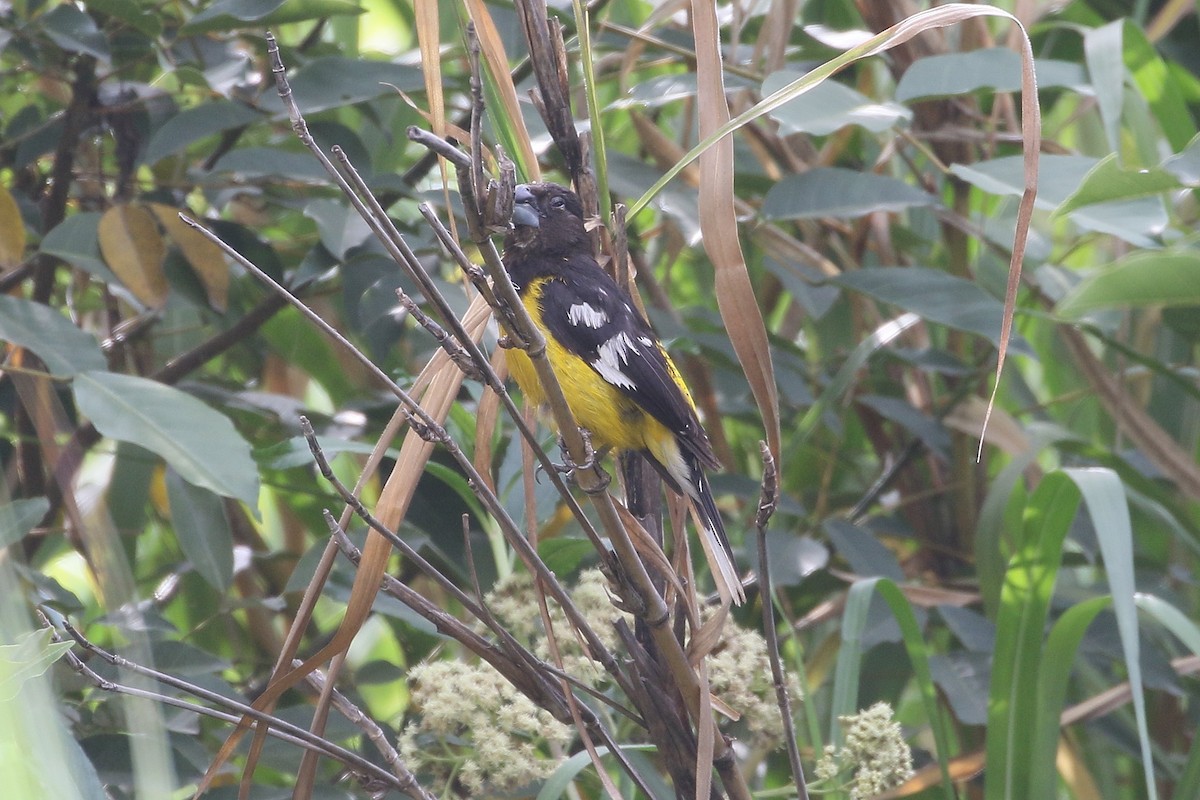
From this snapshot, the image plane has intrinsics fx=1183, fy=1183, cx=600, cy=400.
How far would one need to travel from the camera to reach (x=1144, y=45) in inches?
116

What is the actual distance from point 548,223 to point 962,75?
91 cm

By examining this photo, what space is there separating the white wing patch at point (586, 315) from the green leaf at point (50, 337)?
89 centimetres

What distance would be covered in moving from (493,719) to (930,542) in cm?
190

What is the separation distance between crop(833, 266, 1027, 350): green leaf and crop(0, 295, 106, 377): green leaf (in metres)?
1.56

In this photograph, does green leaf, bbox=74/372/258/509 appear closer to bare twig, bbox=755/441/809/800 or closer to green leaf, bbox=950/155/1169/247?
bare twig, bbox=755/441/809/800

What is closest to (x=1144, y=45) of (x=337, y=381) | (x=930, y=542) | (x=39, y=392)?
(x=930, y=542)

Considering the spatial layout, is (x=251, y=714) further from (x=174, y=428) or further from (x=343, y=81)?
(x=343, y=81)

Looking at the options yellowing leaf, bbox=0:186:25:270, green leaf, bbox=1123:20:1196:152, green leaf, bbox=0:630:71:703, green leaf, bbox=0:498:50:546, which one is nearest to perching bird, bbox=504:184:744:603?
green leaf, bbox=0:498:50:546

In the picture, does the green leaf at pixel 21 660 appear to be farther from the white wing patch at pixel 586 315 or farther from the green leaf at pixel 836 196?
the green leaf at pixel 836 196

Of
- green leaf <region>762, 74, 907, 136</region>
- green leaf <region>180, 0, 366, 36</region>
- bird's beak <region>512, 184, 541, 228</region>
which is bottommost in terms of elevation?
bird's beak <region>512, 184, 541, 228</region>

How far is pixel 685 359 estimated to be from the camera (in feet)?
10.5

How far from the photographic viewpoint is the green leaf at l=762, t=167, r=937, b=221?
246 centimetres

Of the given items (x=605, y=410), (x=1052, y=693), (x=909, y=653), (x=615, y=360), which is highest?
(x=615, y=360)

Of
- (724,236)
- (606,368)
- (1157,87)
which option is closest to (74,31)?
(606,368)
